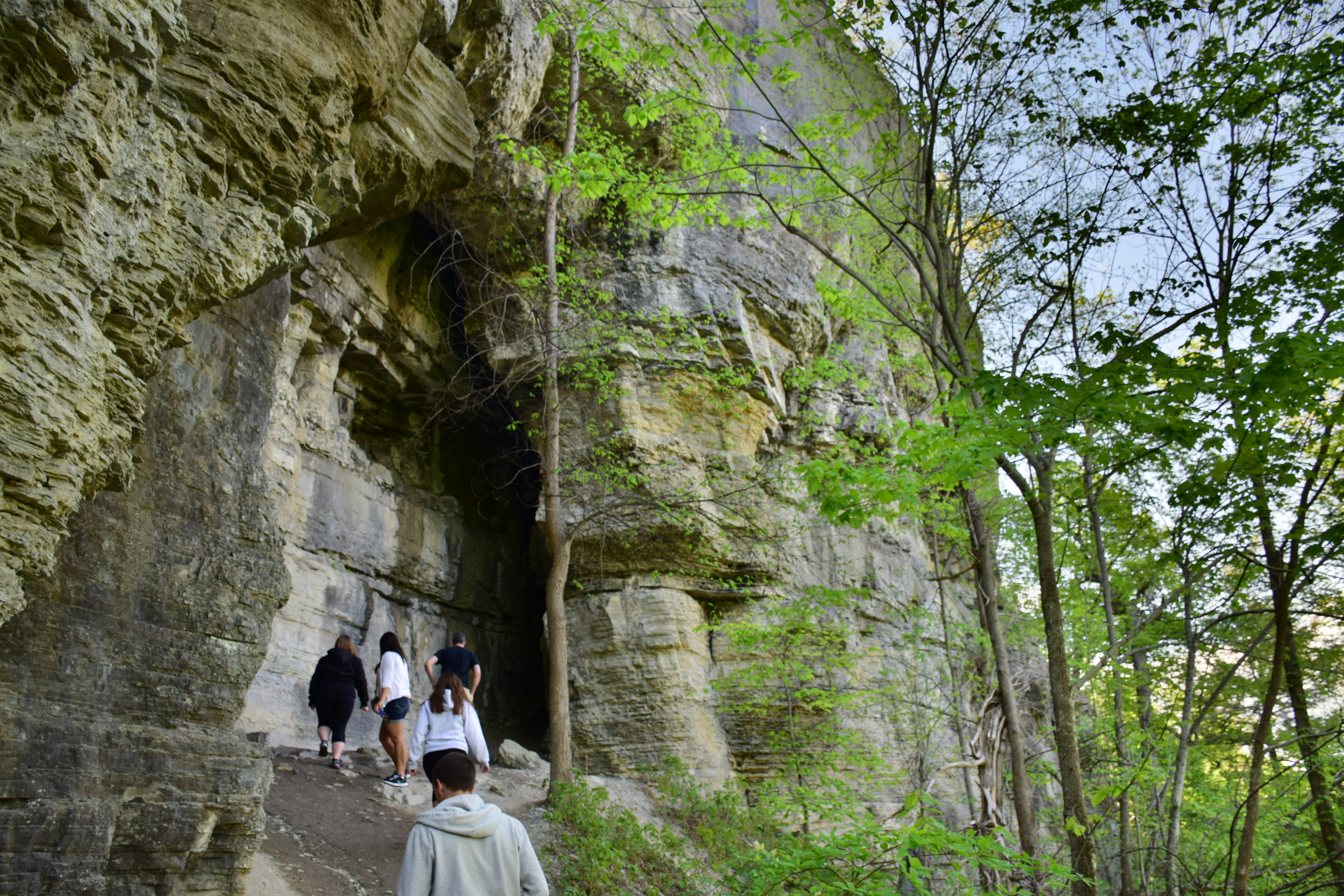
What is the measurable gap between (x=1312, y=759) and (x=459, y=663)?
23.6 feet

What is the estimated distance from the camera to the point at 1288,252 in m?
5.81

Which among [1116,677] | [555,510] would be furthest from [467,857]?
[1116,677]

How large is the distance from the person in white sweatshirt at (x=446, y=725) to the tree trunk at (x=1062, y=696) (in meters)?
4.53

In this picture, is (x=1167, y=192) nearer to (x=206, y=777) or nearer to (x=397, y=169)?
(x=397, y=169)

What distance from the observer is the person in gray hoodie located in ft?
10.8

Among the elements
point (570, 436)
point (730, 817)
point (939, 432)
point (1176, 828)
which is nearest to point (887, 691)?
point (730, 817)

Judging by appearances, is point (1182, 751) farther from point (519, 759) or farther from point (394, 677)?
point (519, 759)

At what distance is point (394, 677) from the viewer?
8.23 meters

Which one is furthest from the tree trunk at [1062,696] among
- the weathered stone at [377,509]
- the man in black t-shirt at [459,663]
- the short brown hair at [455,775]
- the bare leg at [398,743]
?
the weathered stone at [377,509]

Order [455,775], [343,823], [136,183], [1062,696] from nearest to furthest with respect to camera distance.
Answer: [455,775] → [136,183] → [1062,696] → [343,823]

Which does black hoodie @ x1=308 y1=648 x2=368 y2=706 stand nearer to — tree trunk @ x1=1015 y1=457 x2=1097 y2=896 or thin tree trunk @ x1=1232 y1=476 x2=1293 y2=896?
tree trunk @ x1=1015 y1=457 x2=1097 y2=896

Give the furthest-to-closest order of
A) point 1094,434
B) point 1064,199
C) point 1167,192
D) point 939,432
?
point 1094,434
point 1064,199
point 1167,192
point 939,432

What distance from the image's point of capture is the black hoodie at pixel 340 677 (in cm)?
860

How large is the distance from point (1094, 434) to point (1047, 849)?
9040 mm
